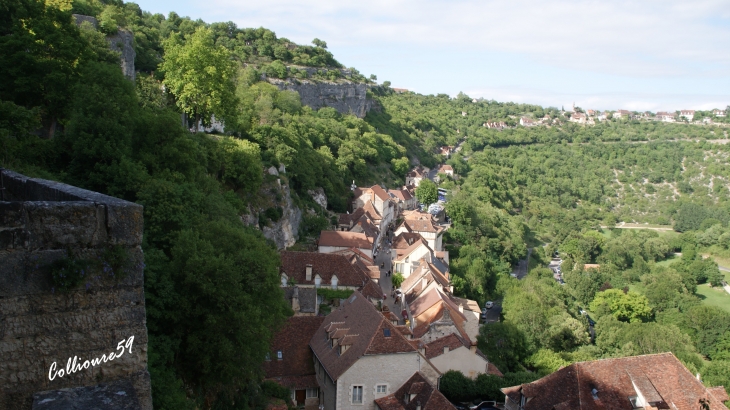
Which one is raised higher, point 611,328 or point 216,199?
point 216,199

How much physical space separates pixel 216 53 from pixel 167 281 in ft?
77.6

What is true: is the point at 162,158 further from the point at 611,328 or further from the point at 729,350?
the point at 729,350

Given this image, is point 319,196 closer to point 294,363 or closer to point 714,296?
point 294,363

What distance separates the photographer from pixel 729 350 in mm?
50281

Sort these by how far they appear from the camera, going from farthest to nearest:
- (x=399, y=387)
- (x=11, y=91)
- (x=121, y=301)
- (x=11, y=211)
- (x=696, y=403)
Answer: (x=696, y=403)
(x=399, y=387)
(x=11, y=91)
(x=121, y=301)
(x=11, y=211)

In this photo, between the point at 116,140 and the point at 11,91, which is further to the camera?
the point at 11,91

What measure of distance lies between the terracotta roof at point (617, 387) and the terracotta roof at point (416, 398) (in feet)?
17.9

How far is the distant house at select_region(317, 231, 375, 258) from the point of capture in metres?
43.1

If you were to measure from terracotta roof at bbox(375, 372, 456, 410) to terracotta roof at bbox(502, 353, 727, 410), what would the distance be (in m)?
5.44

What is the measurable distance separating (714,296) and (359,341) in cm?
7453

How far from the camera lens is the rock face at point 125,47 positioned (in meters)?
34.7

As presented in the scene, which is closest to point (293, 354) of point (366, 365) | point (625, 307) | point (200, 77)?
point (366, 365)

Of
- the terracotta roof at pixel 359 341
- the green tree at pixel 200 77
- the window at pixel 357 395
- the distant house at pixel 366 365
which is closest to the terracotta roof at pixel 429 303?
the terracotta roof at pixel 359 341

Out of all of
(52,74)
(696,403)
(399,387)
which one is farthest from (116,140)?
(696,403)
